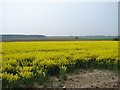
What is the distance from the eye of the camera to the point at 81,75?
279 inches

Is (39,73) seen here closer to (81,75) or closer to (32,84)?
(32,84)

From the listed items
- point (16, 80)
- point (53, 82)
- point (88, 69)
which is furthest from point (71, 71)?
point (16, 80)

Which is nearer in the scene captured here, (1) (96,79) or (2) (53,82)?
(2) (53,82)

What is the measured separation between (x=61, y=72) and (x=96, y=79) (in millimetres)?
1306

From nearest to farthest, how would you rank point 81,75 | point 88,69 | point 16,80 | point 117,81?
point 16,80, point 117,81, point 81,75, point 88,69

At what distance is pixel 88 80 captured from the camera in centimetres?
639

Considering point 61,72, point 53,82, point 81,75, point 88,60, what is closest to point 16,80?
point 53,82

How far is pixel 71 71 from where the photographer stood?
7.48 metres

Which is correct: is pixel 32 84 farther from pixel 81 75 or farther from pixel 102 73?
pixel 102 73

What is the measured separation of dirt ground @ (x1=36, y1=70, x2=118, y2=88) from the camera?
5.79 m

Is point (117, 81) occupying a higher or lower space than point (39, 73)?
lower

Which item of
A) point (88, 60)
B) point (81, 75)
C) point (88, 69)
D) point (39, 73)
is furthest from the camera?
point (88, 60)

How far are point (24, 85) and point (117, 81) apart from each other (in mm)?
3288

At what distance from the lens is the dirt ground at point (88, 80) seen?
5785 mm
